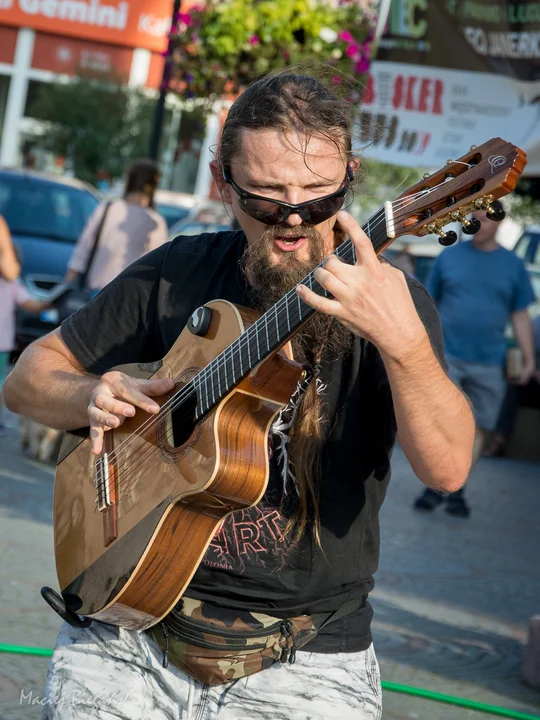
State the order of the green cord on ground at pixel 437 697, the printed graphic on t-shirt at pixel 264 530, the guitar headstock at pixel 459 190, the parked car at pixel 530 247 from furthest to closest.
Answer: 1. the parked car at pixel 530 247
2. the green cord on ground at pixel 437 697
3. the printed graphic on t-shirt at pixel 264 530
4. the guitar headstock at pixel 459 190

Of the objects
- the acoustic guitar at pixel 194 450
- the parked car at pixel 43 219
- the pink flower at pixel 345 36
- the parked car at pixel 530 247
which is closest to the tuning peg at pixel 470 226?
the acoustic guitar at pixel 194 450

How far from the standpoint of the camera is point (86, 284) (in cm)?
737

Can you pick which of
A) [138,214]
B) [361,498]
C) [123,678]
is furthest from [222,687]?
[138,214]

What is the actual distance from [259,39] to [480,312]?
3023 mm

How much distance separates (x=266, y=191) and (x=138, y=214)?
4942 millimetres

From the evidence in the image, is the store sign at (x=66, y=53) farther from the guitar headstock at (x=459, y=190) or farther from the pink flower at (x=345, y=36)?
the guitar headstock at (x=459, y=190)

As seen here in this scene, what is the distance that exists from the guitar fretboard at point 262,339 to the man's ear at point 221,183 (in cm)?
52

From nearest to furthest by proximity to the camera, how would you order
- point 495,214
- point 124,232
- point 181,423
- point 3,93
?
point 495,214
point 181,423
point 124,232
point 3,93

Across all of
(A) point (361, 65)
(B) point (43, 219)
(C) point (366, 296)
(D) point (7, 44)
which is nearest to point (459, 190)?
(C) point (366, 296)

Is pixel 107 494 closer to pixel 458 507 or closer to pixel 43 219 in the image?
pixel 458 507

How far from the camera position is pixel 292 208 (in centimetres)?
229

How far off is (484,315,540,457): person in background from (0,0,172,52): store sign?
2178 cm

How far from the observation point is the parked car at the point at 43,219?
33.8 feet

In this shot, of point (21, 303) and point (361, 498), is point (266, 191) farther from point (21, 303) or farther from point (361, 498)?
point (21, 303)
